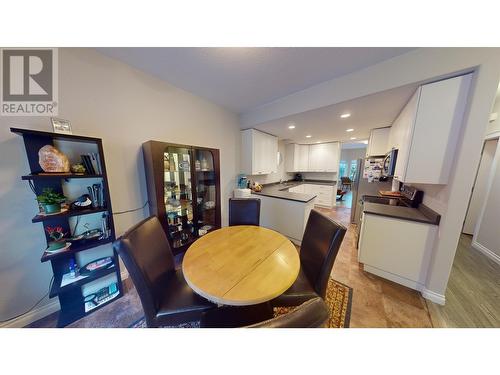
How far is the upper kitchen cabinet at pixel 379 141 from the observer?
286cm

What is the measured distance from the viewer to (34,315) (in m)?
1.24

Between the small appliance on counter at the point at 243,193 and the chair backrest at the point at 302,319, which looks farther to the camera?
the small appliance on counter at the point at 243,193

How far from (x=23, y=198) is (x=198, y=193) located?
5.05 ft

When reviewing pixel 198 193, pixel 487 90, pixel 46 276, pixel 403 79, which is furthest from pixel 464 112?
pixel 46 276

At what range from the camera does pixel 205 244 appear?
50.2 inches

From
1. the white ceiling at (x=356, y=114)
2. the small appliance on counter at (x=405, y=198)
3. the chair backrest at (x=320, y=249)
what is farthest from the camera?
the small appliance on counter at (x=405, y=198)

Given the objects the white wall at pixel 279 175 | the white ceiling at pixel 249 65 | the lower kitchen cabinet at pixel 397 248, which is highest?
the white ceiling at pixel 249 65

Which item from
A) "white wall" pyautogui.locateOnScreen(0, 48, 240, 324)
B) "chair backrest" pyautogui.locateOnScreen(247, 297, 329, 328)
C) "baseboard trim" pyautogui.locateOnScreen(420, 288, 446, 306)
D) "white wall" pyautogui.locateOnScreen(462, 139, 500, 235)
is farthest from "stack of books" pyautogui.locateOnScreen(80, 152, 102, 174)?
"white wall" pyautogui.locateOnScreen(462, 139, 500, 235)

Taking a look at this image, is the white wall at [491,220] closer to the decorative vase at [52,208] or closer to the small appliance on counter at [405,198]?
the small appliance on counter at [405,198]

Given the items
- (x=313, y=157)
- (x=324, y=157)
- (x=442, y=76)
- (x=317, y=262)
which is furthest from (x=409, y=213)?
(x=313, y=157)

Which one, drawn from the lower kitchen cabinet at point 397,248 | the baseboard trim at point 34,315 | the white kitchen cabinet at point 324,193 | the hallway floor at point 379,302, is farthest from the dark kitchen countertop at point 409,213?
the baseboard trim at point 34,315

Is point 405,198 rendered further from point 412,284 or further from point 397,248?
point 412,284

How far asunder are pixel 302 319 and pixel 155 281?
104 cm
